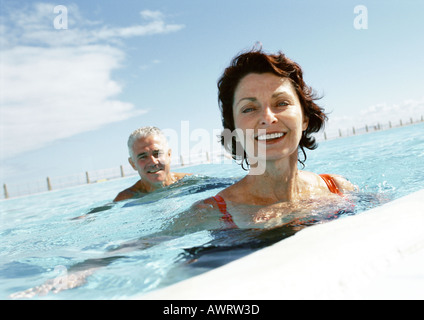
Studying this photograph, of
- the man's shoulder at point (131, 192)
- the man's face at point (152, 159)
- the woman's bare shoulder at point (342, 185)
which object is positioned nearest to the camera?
the woman's bare shoulder at point (342, 185)

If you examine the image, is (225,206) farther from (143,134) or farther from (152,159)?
(143,134)

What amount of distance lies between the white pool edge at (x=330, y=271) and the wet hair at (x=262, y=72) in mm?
1539

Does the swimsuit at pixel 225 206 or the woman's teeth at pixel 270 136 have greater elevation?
the woman's teeth at pixel 270 136

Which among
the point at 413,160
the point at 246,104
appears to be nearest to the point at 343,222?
the point at 246,104

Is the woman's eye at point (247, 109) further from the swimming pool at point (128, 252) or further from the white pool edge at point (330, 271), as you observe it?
the white pool edge at point (330, 271)

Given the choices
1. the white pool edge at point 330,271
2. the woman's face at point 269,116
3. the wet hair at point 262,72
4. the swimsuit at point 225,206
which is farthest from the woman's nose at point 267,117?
the white pool edge at point 330,271

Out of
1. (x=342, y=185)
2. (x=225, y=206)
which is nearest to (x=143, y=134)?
(x=225, y=206)

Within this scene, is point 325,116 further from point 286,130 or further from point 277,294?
point 277,294

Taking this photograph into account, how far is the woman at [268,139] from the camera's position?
244cm

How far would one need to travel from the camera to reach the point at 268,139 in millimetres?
2441

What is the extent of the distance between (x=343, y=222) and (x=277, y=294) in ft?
2.69

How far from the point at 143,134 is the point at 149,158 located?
1.22ft

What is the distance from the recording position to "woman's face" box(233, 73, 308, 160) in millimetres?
2420
